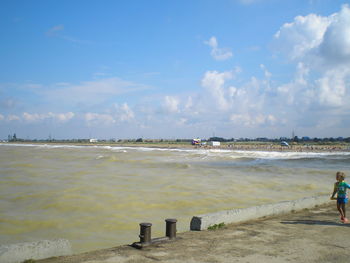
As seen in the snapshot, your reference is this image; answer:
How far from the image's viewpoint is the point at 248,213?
26.7ft

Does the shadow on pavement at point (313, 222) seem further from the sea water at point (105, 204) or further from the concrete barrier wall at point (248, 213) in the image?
the sea water at point (105, 204)

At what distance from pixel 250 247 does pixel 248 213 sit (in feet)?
7.59

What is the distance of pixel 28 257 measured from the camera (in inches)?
199

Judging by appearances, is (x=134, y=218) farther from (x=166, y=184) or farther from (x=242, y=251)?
(x=166, y=184)

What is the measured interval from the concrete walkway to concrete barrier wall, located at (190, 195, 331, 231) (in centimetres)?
21

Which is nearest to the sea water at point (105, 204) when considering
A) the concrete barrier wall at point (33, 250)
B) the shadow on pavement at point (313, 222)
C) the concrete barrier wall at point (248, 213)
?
the concrete barrier wall at point (248, 213)

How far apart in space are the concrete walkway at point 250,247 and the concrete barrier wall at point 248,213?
214 millimetres

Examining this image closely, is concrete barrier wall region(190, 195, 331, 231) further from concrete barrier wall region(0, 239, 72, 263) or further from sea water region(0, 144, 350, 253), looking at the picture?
concrete barrier wall region(0, 239, 72, 263)

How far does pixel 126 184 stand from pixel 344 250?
13.3 meters

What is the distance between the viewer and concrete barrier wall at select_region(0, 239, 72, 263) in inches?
189

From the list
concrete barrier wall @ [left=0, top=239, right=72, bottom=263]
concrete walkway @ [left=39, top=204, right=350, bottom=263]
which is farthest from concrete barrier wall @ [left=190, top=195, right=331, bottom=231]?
concrete barrier wall @ [left=0, top=239, right=72, bottom=263]

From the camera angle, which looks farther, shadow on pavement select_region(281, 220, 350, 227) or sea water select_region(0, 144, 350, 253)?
sea water select_region(0, 144, 350, 253)

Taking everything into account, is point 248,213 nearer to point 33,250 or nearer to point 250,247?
point 250,247

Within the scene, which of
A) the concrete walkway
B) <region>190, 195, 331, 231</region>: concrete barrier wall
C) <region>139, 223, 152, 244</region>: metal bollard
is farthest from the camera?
<region>190, 195, 331, 231</region>: concrete barrier wall
